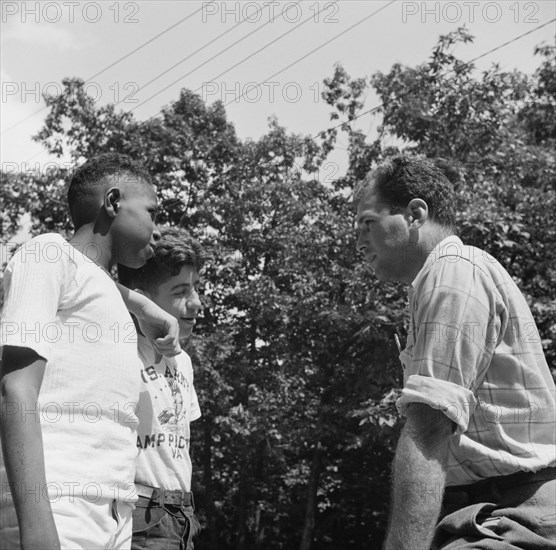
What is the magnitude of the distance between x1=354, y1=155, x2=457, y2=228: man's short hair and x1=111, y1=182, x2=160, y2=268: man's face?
2.32 ft

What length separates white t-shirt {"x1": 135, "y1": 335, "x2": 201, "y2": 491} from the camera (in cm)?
317

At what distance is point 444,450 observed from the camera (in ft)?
6.58

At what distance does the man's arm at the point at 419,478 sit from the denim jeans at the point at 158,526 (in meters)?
1.39

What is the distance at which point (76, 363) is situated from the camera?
87.0 inches

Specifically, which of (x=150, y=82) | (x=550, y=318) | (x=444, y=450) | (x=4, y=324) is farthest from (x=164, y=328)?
(x=150, y=82)

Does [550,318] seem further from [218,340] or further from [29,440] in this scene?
[29,440]

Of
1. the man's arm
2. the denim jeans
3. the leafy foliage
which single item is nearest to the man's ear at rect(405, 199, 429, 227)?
the man's arm

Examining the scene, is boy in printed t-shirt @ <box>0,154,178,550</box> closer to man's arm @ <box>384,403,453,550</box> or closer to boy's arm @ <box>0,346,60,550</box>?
boy's arm @ <box>0,346,60,550</box>

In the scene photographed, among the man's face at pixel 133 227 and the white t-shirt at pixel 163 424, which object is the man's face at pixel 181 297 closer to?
the white t-shirt at pixel 163 424

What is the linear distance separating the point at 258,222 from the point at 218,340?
362 cm

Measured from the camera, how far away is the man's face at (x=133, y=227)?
2.59 m

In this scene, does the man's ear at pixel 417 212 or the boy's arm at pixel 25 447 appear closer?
the boy's arm at pixel 25 447

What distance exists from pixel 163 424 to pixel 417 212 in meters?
1.43

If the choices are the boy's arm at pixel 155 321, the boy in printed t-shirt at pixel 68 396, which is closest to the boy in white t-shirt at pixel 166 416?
the boy's arm at pixel 155 321
